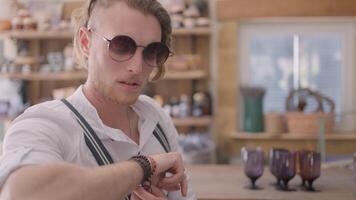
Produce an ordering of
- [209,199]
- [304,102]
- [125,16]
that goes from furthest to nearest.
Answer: [304,102], [209,199], [125,16]

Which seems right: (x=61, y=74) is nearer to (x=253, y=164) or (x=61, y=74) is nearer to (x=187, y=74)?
(x=187, y=74)

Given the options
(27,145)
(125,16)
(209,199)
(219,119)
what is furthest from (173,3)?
(27,145)

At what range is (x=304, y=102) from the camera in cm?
366

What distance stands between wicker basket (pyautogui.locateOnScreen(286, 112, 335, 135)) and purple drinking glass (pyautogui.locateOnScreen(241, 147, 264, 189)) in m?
1.63

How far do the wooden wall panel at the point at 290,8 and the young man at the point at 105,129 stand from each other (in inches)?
94.6

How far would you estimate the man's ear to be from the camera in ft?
4.35

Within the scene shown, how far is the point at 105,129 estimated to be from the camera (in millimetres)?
1237

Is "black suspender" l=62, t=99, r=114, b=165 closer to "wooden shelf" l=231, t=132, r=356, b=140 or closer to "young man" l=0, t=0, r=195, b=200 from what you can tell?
"young man" l=0, t=0, r=195, b=200

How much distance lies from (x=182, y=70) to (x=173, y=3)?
540 mm

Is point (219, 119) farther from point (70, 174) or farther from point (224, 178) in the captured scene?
point (70, 174)

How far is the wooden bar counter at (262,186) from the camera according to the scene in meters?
1.77

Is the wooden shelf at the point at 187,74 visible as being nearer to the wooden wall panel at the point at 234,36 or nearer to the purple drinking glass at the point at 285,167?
the wooden wall panel at the point at 234,36

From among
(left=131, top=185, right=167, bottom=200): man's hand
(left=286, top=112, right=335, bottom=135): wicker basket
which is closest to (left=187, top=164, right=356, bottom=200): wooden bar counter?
(left=131, top=185, right=167, bottom=200): man's hand

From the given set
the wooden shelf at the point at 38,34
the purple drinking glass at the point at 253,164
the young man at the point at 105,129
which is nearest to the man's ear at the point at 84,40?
the young man at the point at 105,129
